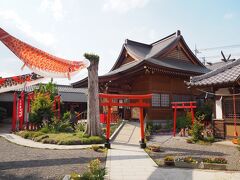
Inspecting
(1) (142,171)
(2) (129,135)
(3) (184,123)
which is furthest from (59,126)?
(1) (142,171)

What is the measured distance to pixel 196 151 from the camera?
1125 cm

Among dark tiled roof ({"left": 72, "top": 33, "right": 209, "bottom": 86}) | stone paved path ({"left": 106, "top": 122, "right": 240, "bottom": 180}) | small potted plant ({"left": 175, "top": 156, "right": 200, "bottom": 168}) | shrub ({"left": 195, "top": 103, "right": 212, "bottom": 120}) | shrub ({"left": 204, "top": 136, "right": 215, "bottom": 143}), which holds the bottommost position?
stone paved path ({"left": 106, "top": 122, "right": 240, "bottom": 180})

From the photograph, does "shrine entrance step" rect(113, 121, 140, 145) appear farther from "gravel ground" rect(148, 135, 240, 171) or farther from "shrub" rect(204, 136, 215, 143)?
"shrub" rect(204, 136, 215, 143)

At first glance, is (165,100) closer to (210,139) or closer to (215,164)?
(210,139)

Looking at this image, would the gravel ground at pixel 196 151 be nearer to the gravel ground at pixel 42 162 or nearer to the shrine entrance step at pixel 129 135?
the shrine entrance step at pixel 129 135

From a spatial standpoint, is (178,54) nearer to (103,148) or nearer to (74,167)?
(103,148)

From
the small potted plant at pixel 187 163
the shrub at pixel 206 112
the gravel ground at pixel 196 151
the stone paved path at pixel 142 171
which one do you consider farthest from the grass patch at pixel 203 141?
the small potted plant at pixel 187 163

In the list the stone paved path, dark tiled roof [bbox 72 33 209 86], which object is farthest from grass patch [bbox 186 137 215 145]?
dark tiled roof [bbox 72 33 209 86]

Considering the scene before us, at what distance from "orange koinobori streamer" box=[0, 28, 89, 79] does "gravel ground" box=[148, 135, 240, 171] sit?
17.5ft

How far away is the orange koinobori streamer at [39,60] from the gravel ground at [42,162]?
3.04m

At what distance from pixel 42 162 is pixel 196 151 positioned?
22.4 ft

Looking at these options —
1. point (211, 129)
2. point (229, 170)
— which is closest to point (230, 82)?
point (211, 129)

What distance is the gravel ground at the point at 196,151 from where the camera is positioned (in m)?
9.74

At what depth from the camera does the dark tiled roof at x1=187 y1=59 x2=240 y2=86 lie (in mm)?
12680
